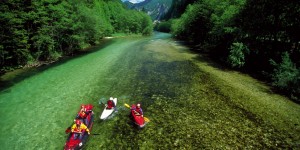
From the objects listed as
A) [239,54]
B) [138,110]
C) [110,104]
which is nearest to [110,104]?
[110,104]

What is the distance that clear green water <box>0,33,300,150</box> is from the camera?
14.3 metres

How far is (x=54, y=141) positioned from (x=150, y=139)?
7.56 m

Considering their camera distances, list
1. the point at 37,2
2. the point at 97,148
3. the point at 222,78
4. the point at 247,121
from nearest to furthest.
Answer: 1. the point at 97,148
2. the point at 247,121
3. the point at 222,78
4. the point at 37,2

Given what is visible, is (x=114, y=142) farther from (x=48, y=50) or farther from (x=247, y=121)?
(x=48, y=50)

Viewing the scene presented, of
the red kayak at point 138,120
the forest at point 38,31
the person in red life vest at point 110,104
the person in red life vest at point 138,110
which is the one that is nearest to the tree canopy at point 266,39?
the person in red life vest at point 138,110

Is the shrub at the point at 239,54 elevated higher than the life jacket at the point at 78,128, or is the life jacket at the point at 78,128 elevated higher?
the shrub at the point at 239,54

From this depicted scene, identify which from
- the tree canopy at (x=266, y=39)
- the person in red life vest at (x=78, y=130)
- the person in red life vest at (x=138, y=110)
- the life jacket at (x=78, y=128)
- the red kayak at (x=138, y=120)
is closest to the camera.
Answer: the person in red life vest at (x=78, y=130)

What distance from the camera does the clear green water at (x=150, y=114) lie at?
14.3m

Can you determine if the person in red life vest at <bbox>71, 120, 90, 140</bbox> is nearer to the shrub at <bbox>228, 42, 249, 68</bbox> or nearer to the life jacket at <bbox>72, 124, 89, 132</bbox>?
the life jacket at <bbox>72, 124, 89, 132</bbox>

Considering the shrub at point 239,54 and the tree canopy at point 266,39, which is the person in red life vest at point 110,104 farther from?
the shrub at point 239,54

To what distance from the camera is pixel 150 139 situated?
574 inches

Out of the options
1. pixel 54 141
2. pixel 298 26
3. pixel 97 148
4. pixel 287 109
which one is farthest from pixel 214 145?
pixel 298 26

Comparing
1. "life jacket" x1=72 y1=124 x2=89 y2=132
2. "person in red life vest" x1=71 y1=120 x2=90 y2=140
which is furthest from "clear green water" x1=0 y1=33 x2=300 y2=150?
"life jacket" x1=72 y1=124 x2=89 y2=132

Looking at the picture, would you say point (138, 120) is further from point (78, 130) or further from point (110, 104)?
point (78, 130)
